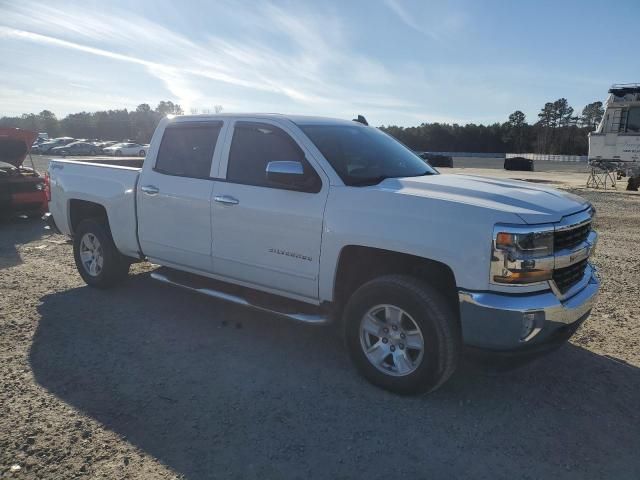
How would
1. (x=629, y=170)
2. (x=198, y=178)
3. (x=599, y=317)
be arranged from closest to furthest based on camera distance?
1. (x=198, y=178)
2. (x=599, y=317)
3. (x=629, y=170)

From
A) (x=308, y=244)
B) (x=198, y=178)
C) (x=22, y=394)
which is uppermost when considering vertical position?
(x=198, y=178)

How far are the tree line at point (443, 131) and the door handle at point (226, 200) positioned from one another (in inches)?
3720

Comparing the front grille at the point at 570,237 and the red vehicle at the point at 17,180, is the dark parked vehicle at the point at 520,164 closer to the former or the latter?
Result: the red vehicle at the point at 17,180

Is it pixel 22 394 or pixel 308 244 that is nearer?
pixel 22 394

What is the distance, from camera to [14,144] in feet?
34.0

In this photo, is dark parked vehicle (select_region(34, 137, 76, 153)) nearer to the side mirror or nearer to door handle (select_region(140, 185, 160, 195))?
door handle (select_region(140, 185, 160, 195))

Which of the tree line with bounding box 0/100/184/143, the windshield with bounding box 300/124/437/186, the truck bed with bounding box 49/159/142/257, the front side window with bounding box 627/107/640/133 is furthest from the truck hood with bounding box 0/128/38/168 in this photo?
the tree line with bounding box 0/100/184/143

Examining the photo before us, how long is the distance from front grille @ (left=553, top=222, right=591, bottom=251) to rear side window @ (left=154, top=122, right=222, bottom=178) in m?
2.98

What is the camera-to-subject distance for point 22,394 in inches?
141

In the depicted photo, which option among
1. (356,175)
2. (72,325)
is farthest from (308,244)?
(72,325)

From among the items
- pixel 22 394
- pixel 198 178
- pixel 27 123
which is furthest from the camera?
pixel 27 123

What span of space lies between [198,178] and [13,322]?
230 cm

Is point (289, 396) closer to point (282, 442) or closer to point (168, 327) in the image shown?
point (282, 442)

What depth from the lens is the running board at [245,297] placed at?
13.2 ft
